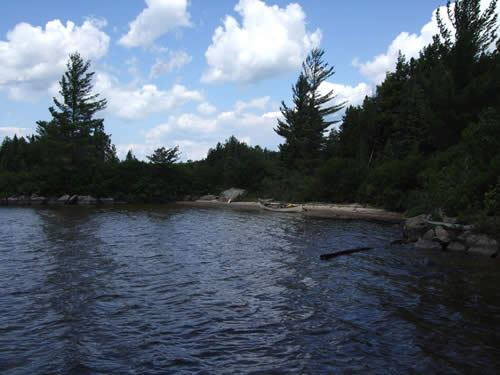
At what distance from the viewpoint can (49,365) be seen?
591 centimetres

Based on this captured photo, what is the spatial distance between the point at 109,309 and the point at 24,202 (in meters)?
43.3

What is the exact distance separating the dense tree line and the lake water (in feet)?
28.5

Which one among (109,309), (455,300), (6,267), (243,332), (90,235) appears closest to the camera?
(243,332)

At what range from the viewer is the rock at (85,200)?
150 feet

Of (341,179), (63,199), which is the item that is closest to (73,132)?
(63,199)

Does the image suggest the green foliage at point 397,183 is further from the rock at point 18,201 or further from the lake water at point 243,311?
the rock at point 18,201

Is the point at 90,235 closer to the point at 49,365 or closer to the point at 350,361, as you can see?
the point at 49,365

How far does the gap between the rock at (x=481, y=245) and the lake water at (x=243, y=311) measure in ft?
3.20

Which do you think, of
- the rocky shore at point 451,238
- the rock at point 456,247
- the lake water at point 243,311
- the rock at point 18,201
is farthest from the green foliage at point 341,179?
the rock at point 18,201

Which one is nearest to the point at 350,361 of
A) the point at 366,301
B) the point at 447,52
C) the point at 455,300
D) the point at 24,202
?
the point at 366,301

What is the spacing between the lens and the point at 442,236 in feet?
53.0

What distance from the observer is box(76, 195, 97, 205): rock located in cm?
4575

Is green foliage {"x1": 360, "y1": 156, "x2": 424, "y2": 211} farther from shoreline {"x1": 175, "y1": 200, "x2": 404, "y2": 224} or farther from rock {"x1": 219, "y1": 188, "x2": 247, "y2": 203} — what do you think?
rock {"x1": 219, "y1": 188, "x2": 247, "y2": 203}

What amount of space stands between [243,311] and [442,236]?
38.4 feet
